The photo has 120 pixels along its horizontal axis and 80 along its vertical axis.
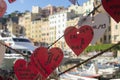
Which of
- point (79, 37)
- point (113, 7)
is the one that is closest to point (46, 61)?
point (79, 37)

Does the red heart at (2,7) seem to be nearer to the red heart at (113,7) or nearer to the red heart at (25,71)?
the red heart at (25,71)

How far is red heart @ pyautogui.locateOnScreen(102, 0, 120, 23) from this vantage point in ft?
2.56

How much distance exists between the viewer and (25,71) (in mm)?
1089

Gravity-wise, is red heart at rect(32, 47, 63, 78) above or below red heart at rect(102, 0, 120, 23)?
below

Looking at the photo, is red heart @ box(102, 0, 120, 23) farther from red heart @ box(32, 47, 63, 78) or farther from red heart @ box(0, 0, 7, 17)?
red heart @ box(0, 0, 7, 17)

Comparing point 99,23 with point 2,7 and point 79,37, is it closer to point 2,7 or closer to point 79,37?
point 79,37

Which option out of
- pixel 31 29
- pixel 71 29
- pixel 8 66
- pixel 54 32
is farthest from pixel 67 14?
pixel 71 29

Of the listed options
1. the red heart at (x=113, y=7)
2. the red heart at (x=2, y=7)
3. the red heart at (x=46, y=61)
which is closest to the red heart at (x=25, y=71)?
→ the red heart at (x=46, y=61)

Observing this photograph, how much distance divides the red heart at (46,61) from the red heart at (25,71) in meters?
0.06

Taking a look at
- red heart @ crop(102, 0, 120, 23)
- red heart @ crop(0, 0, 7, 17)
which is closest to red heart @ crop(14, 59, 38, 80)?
red heart @ crop(0, 0, 7, 17)

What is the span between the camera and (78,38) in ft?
3.46

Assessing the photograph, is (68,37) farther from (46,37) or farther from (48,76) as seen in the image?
(46,37)

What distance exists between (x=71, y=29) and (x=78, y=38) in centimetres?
9

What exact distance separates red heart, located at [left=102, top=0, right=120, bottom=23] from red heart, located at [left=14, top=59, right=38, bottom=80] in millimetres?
326
